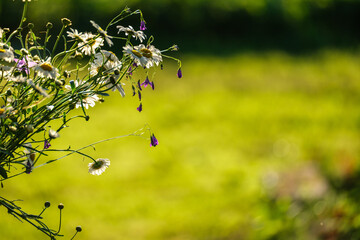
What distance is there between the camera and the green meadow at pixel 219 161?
2.95 m

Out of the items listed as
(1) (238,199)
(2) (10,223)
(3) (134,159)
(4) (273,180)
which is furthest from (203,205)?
(2) (10,223)

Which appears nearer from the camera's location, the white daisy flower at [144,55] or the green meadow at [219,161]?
the white daisy flower at [144,55]

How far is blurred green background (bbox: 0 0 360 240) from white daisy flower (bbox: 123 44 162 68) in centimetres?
147

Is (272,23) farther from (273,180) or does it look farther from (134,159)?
(273,180)

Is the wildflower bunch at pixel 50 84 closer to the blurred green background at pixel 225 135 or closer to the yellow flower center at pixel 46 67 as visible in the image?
the yellow flower center at pixel 46 67

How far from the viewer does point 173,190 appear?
373 centimetres

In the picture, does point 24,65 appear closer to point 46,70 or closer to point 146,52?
point 46,70

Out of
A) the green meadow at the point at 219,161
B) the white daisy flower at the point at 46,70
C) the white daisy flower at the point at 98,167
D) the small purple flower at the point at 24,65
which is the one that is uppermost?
the green meadow at the point at 219,161

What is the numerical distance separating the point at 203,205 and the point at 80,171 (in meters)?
0.97

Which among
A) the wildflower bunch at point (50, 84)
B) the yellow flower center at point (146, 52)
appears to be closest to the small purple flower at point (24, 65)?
the wildflower bunch at point (50, 84)

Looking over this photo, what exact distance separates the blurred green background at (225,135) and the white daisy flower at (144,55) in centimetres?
147

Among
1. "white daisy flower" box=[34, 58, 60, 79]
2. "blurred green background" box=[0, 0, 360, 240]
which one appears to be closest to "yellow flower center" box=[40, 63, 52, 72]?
"white daisy flower" box=[34, 58, 60, 79]

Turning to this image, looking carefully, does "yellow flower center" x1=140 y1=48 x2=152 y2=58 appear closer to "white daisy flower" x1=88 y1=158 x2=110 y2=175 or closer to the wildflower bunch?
the wildflower bunch

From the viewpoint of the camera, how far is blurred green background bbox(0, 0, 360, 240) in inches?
120
